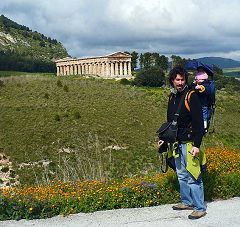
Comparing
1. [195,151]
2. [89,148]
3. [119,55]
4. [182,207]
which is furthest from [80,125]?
[119,55]

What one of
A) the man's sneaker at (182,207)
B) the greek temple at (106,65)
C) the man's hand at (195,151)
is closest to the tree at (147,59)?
the greek temple at (106,65)

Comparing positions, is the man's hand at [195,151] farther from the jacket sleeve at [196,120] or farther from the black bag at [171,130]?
the black bag at [171,130]

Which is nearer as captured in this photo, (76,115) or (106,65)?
(76,115)

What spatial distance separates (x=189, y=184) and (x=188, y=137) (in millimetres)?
816

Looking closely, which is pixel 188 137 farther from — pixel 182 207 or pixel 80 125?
pixel 80 125

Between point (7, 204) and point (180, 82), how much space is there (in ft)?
11.7

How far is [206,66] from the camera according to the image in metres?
7.31

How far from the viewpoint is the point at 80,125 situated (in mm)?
31953

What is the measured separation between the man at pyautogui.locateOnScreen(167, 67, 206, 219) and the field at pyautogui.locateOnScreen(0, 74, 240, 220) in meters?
1.04

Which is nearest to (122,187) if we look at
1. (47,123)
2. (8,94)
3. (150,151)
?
(150,151)

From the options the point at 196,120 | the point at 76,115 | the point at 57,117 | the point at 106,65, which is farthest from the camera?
the point at 106,65

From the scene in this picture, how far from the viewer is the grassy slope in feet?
80.0

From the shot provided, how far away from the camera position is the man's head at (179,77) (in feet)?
22.4

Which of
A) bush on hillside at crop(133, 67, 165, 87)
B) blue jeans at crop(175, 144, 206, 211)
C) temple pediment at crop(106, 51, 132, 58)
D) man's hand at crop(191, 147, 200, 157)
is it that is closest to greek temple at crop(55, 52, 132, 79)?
temple pediment at crop(106, 51, 132, 58)
